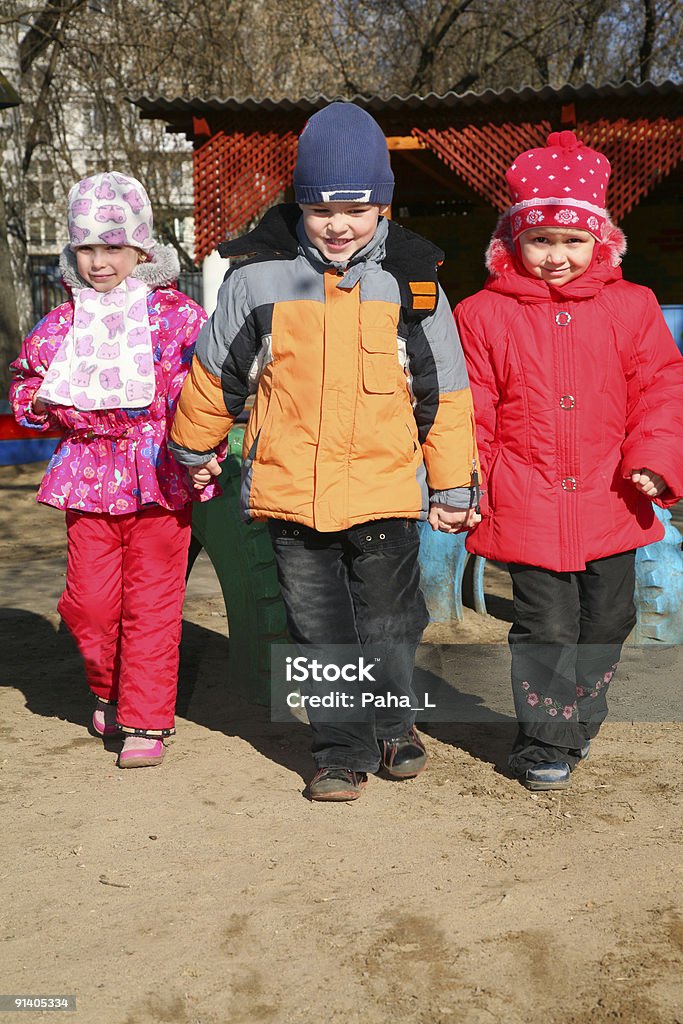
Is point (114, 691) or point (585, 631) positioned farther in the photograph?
point (114, 691)

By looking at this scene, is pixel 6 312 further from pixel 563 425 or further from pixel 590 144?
pixel 563 425

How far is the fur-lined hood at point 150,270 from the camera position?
352cm

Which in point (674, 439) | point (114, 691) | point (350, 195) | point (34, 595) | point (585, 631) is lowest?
point (34, 595)

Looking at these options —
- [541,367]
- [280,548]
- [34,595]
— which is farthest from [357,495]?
[34,595]

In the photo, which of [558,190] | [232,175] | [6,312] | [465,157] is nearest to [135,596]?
[558,190]

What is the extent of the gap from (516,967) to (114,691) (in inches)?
68.8

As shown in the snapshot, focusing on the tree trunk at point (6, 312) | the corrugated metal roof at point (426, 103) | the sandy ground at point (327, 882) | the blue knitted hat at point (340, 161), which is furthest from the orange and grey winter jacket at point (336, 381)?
the tree trunk at point (6, 312)

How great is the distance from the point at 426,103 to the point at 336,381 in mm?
8905

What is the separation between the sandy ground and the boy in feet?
1.04

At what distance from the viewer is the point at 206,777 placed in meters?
3.41

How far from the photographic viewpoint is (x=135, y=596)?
355 cm

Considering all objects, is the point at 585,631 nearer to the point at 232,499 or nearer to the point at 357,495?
the point at 357,495

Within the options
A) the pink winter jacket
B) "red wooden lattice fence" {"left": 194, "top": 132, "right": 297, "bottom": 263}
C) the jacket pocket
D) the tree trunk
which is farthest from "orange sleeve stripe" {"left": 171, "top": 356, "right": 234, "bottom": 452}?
the tree trunk

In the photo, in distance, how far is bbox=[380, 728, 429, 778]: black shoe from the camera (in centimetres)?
335
